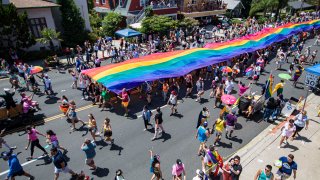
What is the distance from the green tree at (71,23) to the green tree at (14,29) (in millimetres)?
4140

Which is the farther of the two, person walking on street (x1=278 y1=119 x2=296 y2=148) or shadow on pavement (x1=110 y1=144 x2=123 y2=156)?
shadow on pavement (x1=110 y1=144 x2=123 y2=156)

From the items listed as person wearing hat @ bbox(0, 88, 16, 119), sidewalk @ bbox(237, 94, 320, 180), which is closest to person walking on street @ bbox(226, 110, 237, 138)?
sidewalk @ bbox(237, 94, 320, 180)

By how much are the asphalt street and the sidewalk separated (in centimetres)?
50

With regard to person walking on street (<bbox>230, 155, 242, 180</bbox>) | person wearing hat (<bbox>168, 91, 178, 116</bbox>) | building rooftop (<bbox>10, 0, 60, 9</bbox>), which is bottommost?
person wearing hat (<bbox>168, 91, 178, 116</bbox>)

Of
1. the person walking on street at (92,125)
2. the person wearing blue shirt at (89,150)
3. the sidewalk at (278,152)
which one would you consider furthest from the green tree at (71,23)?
the sidewalk at (278,152)

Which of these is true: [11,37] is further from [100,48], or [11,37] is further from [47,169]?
[47,169]

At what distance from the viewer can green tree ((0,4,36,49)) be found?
21.1 meters

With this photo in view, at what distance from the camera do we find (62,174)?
31.8ft

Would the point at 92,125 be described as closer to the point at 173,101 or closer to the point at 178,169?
the point at 178,169

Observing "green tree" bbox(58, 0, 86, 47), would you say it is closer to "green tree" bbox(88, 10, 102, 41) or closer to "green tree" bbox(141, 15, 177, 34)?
"green tree" bbox(88, 10, 102, 41)

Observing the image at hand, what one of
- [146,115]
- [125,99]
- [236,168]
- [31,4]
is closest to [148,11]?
[31,4]

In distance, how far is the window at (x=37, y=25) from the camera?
80.7 feet

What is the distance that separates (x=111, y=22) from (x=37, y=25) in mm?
10006

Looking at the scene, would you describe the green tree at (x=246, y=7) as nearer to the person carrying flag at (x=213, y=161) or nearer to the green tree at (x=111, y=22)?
the green tree at (x=111, y=22)
